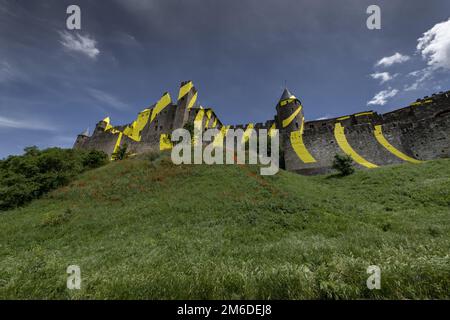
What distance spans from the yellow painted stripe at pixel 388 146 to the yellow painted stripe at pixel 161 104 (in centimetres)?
3808

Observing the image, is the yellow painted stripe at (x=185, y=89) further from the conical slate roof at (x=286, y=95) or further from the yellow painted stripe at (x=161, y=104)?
the conical slate roof at (x=286, y=95)

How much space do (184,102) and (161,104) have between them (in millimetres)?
7608

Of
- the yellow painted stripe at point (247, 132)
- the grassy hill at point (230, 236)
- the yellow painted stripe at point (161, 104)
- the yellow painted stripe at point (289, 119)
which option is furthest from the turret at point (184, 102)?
the yellow painted stripe at point (289, 119)

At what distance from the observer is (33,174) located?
1866 centimetres

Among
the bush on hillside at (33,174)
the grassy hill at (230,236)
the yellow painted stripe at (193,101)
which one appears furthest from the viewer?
the yellow painted stripe at (193,101)

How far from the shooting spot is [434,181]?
11961mm

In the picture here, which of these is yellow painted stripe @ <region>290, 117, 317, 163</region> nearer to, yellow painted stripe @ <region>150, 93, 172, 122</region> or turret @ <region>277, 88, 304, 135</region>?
turret @ <region>277, 88, 304, 135</region>

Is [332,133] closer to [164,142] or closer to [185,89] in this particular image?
[164,142]

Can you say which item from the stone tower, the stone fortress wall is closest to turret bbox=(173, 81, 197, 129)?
the stone fortress wall

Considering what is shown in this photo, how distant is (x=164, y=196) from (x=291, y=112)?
97.0ft

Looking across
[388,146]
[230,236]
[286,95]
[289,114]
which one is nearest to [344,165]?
[388,146]

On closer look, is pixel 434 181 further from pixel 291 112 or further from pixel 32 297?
pixel 291 112

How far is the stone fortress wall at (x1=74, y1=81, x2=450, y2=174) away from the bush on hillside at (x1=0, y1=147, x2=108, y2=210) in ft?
50.2

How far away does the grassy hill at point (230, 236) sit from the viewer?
2.64 metres
